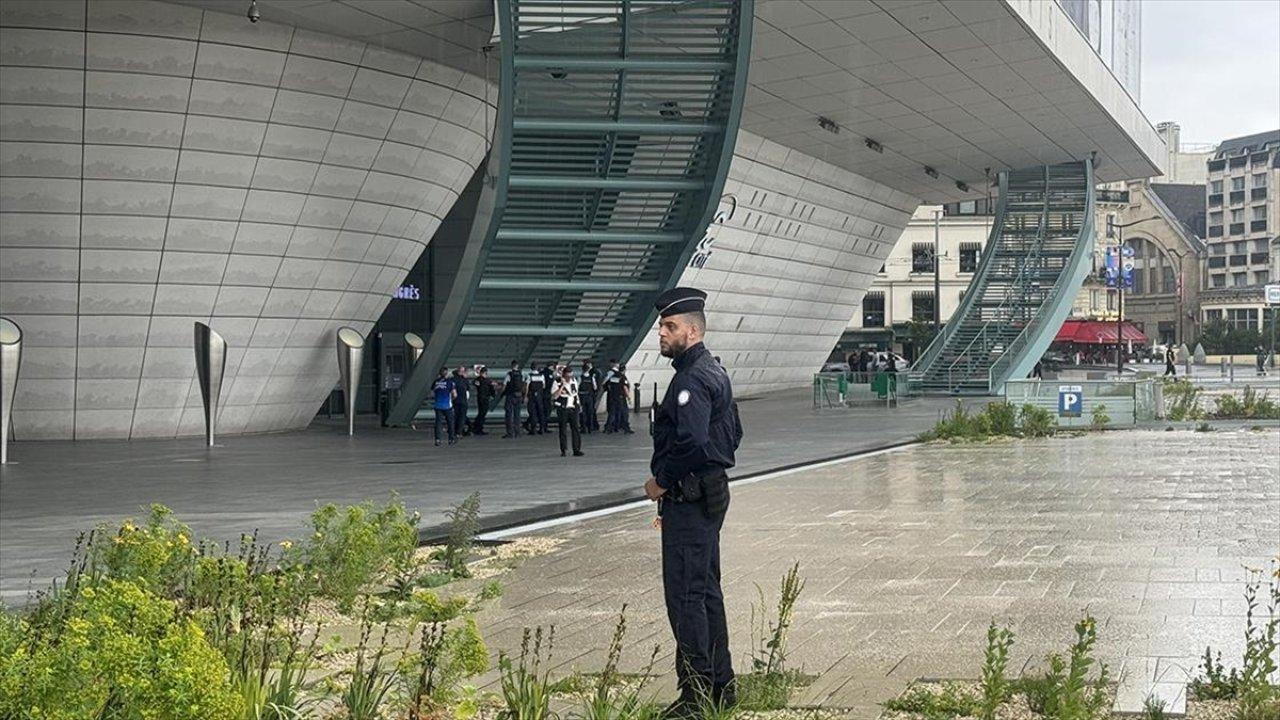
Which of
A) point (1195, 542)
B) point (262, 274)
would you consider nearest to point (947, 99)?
point (262, 274)

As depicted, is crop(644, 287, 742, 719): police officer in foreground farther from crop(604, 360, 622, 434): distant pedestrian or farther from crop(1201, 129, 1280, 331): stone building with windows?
crop(1201, 129, 1280, 331): stone building with windows

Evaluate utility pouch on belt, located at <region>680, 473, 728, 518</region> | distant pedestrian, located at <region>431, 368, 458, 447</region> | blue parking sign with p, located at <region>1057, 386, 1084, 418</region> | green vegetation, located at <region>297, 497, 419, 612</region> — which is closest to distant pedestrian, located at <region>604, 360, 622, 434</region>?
distant pedestrian, located at <region>431, 368, 458, 447</region>

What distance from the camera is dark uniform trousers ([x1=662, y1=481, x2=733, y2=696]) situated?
6461 mm

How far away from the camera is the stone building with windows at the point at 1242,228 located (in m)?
137

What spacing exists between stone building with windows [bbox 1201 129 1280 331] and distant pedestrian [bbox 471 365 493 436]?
116849 mm

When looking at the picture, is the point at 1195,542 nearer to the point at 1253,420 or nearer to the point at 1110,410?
the point at 1110,410

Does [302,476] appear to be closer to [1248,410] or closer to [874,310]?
[1248,410]

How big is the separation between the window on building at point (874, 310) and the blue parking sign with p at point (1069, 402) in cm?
7104

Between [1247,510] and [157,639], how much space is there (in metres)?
12.1

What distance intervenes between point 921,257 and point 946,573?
90.0 m

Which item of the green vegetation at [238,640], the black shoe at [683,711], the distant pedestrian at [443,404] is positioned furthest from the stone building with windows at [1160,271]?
the black shoe at [683,711]

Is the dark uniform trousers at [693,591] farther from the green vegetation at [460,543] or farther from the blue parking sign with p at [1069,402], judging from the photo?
the blue parking sign with p at [1069,402]

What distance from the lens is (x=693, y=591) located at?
648cm

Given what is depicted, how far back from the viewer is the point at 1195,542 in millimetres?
12078
